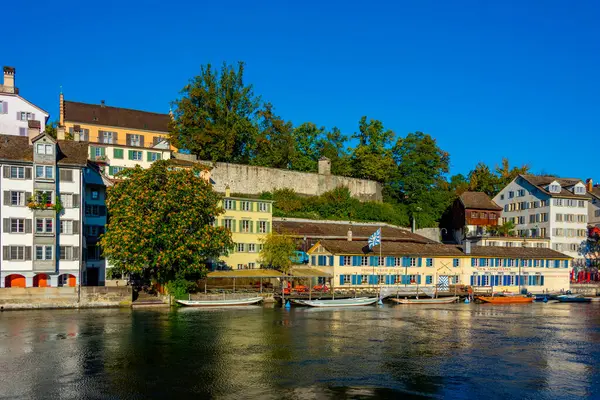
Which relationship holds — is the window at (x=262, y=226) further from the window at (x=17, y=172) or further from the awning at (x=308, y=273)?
the window at (x=17, y=172)

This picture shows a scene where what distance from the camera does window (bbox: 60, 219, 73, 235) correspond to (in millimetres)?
61562

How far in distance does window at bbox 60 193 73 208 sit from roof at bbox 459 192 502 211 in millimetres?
58920

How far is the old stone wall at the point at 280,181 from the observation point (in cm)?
8831

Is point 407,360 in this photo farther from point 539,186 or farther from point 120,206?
point 539,186

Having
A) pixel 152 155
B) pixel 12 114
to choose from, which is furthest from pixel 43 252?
pixel 12 114

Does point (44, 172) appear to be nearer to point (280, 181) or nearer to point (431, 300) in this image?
point (280, 181)

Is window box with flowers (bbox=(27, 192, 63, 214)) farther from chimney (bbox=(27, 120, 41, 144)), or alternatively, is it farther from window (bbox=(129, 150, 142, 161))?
window (bbox=(129, 150, 142, 161))

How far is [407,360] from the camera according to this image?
38.2 meters

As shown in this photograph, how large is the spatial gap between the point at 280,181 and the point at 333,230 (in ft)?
46.3

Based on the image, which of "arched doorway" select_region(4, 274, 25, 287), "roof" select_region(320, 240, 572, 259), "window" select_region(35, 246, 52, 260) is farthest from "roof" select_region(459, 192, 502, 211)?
"arched doorway" select_region(4, 274, 25, 287)

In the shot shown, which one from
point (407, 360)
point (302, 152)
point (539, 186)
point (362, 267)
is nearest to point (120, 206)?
point (362, 267)

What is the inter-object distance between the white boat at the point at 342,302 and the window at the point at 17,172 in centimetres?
2947

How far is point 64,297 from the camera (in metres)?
58.9

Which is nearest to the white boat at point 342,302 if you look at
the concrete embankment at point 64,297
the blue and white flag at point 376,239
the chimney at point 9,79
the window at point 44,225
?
the blue and white flag at point 376,239
